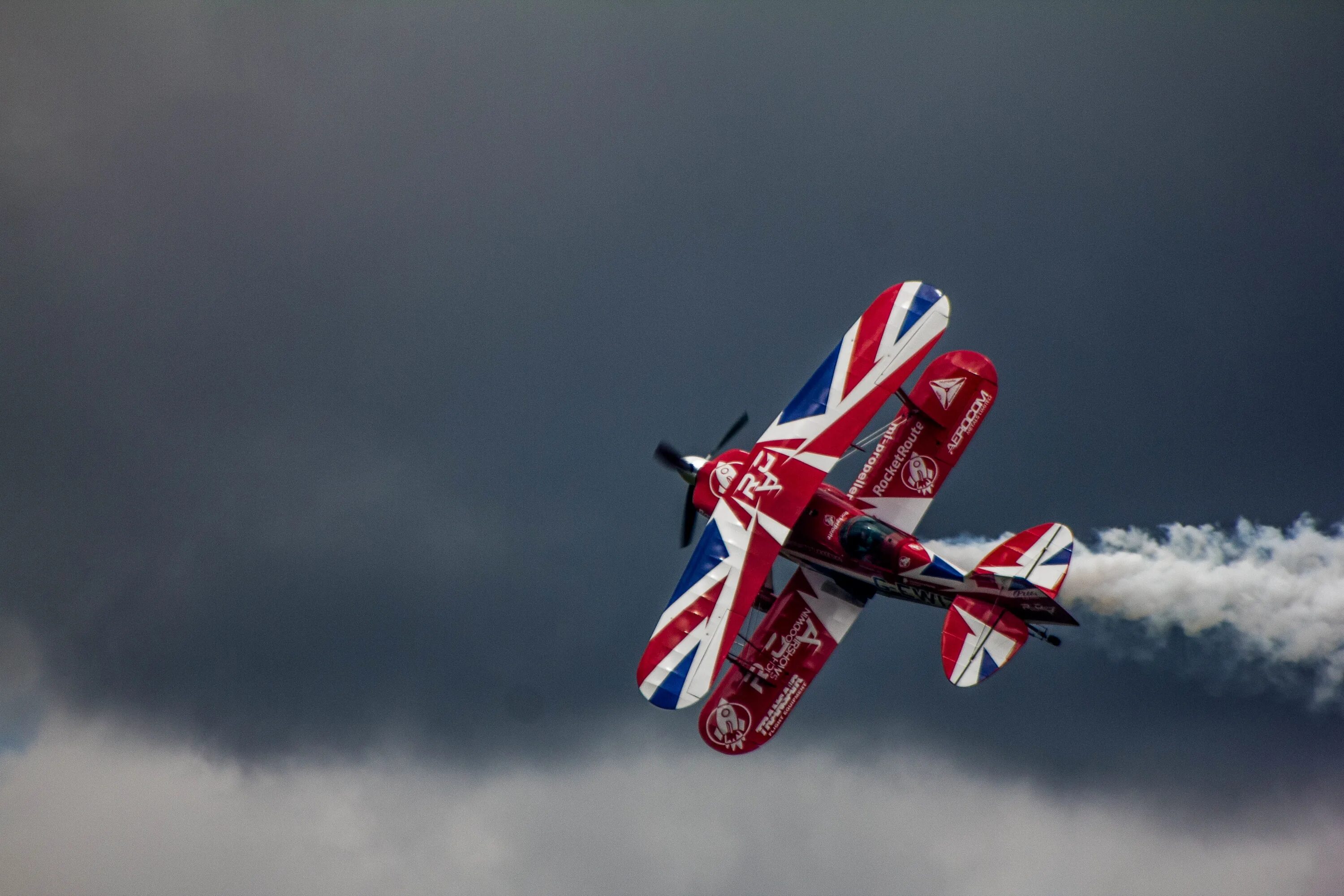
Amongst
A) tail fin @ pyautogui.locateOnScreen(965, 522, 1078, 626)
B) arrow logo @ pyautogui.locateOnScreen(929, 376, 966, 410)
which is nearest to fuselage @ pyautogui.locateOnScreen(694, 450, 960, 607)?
tail fin @ pyautogui.locateOnScreen(965, 522, 1078, 626)

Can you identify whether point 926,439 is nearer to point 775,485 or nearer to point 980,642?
point 775,485

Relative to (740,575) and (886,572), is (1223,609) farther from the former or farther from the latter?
(740,575)

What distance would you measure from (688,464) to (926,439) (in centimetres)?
666

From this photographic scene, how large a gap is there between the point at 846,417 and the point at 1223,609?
11.5 meters

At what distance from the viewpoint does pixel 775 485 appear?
39781mm

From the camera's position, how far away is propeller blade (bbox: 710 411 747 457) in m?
41.8

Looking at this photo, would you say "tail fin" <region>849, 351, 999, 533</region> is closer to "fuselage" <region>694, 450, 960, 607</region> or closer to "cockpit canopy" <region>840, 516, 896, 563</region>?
"fuselage" <region>694, 450, 960, 607</region>

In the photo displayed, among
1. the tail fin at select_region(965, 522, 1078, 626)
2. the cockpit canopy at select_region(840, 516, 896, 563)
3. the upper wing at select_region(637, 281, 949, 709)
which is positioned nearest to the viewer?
the tail fin at select_region(965, 522, 1078, 626)

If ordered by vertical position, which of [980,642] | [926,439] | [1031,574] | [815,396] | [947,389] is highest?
[947,389]

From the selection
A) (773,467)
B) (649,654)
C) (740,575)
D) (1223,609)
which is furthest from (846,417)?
(1223,609)

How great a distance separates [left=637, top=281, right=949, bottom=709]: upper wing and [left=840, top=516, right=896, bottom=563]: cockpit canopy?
4.97ft

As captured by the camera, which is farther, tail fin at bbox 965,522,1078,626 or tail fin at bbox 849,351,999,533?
tail fin at bbox 849,351,999,533

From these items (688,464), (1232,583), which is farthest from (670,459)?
(1232,583)

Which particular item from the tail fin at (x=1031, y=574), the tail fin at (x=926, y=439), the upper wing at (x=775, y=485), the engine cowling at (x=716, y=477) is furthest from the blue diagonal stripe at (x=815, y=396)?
the tail fin at (x=1031, y=574)
